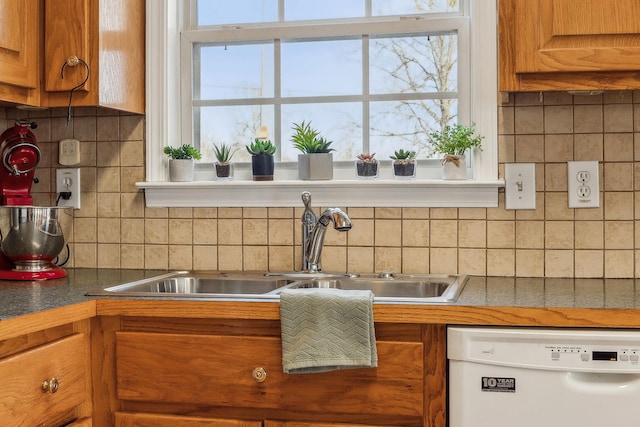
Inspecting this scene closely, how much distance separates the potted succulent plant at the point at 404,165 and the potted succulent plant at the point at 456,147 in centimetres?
9

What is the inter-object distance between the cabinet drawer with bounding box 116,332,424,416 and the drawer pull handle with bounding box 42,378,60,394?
0.20m

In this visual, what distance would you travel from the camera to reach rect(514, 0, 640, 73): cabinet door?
189 centimetres

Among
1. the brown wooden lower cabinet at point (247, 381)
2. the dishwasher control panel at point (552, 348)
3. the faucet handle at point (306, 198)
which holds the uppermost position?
the faucet handle at point (306, 198)

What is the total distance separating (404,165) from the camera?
2324 millimetres

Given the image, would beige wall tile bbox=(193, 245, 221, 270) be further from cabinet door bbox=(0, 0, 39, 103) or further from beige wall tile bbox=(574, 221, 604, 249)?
beige wall tile bbox=(574, 221, 604, 249)

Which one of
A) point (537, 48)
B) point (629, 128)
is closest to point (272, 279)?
point (537, 48)

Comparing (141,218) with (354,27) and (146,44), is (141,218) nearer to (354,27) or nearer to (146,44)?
(146,44)

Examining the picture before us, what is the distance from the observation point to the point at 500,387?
1.65 m

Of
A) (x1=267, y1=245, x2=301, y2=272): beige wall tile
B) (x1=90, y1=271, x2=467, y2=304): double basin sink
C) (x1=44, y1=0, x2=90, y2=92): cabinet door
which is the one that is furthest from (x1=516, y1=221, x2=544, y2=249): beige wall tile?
(x1=44, y1=0, x2=90, y2=92): cabinet door

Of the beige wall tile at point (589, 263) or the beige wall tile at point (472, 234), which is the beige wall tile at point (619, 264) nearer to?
the beige wall tile at point (589, 263)

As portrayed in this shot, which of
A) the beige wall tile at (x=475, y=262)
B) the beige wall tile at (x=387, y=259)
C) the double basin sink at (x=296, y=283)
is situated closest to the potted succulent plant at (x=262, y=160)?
the double basin sink at (x=296, y=283)

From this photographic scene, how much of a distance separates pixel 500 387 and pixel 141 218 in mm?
1342

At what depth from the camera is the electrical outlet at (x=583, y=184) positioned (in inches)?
86.8

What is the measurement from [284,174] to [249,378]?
91cm
